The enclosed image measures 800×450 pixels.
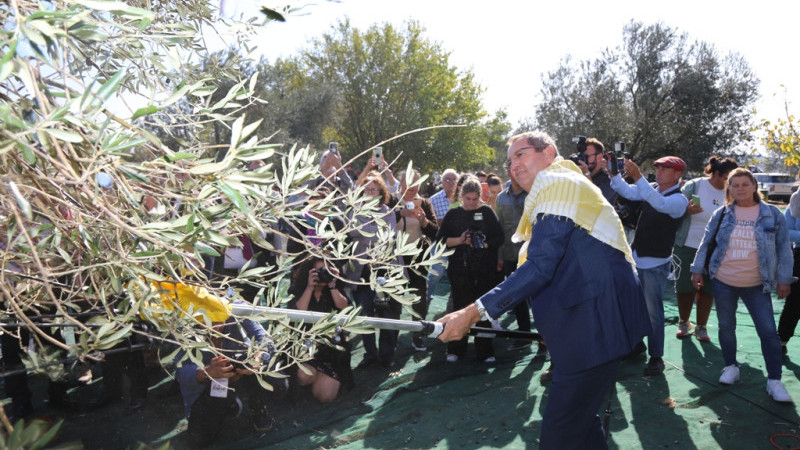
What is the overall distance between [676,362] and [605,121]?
86.4 feet

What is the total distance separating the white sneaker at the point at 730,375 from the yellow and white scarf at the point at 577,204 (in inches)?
117

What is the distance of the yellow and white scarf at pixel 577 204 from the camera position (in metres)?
3.18

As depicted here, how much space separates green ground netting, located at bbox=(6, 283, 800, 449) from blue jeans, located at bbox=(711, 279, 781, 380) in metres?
0.31

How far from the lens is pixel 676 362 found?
6207 millimetres

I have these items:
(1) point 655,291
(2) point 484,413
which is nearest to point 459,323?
(2) point 484,413

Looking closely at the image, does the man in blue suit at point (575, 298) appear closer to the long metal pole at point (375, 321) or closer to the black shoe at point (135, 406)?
the long metal pole at point (375, 321)

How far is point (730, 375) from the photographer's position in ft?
18.0

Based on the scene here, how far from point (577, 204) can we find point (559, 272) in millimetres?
379

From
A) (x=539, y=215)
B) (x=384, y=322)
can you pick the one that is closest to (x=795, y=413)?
(x=539, y=215)

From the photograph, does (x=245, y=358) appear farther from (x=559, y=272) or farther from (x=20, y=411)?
(x=20, y=411)

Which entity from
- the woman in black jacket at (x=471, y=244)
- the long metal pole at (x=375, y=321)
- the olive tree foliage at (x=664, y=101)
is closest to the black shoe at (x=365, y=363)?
the woman in black jacket at (x=471, y=244)

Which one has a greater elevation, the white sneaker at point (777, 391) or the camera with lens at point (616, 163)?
the camera with lens at point (616, 163)

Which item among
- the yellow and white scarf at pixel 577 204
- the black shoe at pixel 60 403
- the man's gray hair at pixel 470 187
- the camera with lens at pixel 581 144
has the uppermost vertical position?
the camera with lens at pixel 581 144

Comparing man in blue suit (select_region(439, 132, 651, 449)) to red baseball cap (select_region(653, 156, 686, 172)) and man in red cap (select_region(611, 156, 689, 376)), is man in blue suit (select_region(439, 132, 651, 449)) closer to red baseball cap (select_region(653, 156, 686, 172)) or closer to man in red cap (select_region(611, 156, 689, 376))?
man in red cap (select_region(611, 156, 689, 376))
